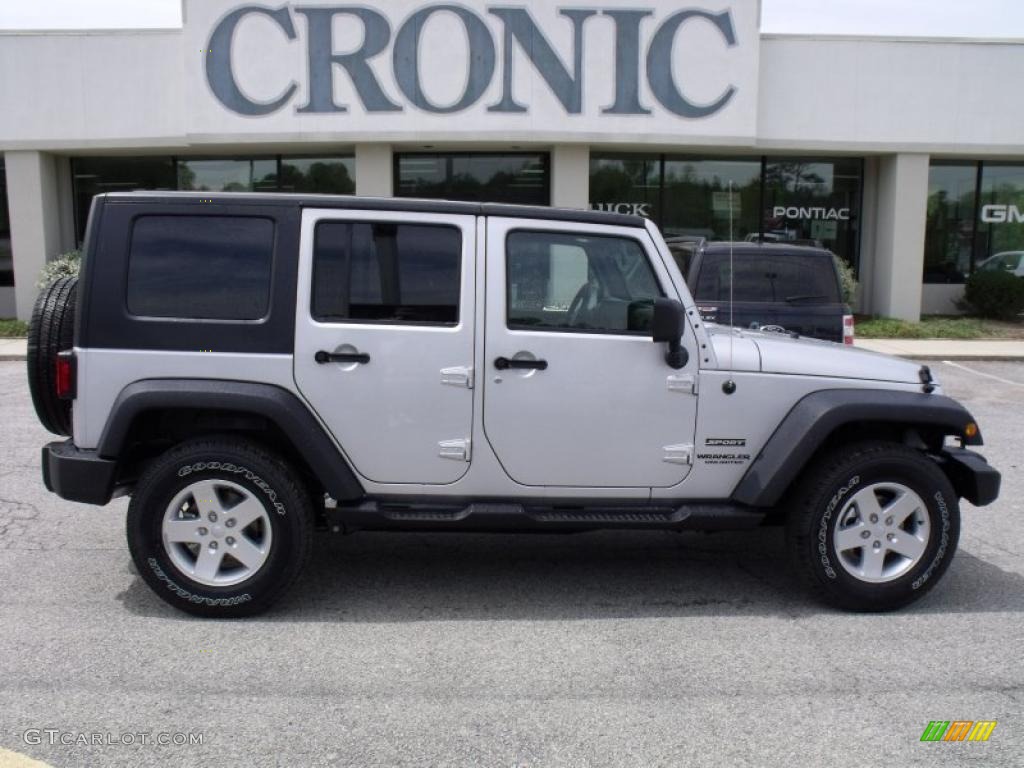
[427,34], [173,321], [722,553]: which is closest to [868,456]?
[722,553]

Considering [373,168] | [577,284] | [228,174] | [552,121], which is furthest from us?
[228,174]

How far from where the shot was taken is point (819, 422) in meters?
4.62

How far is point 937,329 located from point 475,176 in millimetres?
9215

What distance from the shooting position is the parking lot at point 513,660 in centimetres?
351

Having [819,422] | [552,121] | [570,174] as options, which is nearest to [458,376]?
[819,422]

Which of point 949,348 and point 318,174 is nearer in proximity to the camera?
point 949,348

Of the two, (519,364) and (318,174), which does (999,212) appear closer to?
(318,174)

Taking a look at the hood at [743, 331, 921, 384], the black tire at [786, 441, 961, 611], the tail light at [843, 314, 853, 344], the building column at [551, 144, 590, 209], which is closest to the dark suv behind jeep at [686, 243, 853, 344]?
the tail light at [843, 314, 853, 344]

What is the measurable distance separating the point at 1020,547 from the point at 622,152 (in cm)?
1413

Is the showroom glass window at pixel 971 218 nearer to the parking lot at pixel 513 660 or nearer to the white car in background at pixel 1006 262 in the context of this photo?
the white car in background at pixel 1006 262

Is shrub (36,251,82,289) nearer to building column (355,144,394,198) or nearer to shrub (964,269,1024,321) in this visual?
building column (355,144,394,198)

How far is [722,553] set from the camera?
5.77 m

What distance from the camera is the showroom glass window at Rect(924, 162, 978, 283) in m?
20.0

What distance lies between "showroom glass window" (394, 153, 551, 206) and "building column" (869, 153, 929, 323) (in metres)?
6.76
